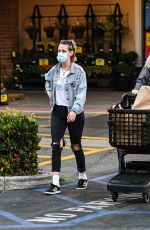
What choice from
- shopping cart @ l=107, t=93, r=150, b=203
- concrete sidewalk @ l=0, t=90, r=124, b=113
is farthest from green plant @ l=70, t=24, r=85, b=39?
shopping cart @ l=107, t=93, r=150, b=203

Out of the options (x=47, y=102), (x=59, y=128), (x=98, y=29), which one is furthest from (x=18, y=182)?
(x=98, y=29)

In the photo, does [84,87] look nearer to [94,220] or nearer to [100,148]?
[94,220]

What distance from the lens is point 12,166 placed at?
9719mm

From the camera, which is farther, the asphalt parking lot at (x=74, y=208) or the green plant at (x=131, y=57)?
the green plant at (x=131, y=57)

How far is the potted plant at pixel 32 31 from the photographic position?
26.3m

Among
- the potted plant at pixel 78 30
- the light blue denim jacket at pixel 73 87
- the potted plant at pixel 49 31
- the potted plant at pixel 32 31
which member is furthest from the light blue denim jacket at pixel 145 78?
the potted plant at pixel 32 31

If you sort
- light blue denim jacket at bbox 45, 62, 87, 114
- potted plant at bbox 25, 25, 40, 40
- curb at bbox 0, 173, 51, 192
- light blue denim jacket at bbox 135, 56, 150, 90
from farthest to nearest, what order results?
potted plant at bbox 25, 25, 40, 40 → curb at bbox 0, 173, 51, 192 → light blue denim jacket at bbox 135, 56, 150, 90 → light blue denim jacket at bbox 45, 62, 87, 114

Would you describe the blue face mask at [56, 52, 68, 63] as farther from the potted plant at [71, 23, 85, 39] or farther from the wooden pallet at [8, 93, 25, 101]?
the potted plant at [71, 23, 85, 39]

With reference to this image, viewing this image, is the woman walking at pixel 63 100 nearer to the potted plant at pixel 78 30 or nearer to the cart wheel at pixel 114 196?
the cart wheel at pixel 114 196

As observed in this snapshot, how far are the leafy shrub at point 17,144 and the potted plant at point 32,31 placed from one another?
16685 mm

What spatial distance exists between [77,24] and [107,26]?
47.1 inches

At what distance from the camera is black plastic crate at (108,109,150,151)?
8562 mm

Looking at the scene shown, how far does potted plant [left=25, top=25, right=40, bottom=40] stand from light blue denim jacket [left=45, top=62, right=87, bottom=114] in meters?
17.1

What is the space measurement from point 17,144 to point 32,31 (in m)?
16.9
